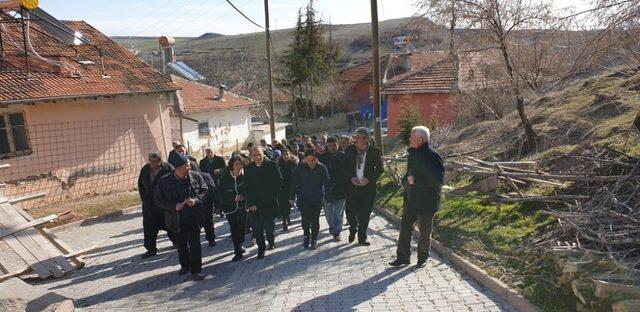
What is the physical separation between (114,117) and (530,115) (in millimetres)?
11516

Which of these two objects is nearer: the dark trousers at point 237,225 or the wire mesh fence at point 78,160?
the dark trousers at point 237,225

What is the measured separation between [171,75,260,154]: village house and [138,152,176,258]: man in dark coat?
1872 cm

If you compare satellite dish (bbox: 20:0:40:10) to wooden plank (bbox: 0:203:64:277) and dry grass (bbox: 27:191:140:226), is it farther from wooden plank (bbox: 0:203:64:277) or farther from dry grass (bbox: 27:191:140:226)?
wooden plank (bbox: 0:203:64:277)

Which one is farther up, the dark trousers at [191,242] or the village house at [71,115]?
the village house at [71,115]

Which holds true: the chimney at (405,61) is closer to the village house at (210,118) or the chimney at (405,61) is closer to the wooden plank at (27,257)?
the village house at (210,118)

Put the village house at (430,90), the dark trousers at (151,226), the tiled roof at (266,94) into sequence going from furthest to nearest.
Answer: the tiled roof at (266,94), the village house at (430,90), the dark trousers at (151,226)

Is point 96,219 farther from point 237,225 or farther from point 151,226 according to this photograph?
point 237,225

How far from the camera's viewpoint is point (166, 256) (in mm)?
7914

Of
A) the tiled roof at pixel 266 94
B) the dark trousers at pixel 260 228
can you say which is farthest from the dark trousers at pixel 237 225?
the tiled roof at pixel 266 94

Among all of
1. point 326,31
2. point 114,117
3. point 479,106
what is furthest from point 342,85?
point 114,117

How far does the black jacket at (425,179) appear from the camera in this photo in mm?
5926

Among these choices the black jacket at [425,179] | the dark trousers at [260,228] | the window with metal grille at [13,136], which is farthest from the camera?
the window with metal grille at [13,136]

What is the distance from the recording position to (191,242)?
21.5ft

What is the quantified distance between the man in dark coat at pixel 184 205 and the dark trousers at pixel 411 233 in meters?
2.58
